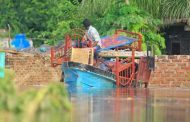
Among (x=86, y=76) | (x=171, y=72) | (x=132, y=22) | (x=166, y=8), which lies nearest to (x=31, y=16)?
(x=166, y=8)

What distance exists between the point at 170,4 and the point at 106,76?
7.72 m

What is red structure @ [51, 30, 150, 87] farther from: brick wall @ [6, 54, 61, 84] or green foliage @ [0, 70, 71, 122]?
green foliage @ [0, 70, 71, 122]

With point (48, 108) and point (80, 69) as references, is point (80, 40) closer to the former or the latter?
point (80, 69)

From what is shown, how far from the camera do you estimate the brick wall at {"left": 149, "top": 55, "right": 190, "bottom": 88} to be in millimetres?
20484

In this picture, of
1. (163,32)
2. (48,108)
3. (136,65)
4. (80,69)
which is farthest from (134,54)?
(48,108)

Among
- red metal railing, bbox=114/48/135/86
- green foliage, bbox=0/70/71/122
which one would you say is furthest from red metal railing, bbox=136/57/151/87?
green foliage, bbox=0/70/71/122

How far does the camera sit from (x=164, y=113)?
923cm

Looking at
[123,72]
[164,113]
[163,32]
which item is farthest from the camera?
[163,32]

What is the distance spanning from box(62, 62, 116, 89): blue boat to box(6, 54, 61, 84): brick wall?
15.9 feet

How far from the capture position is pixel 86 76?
736 inches

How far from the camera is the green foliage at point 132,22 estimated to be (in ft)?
77.4

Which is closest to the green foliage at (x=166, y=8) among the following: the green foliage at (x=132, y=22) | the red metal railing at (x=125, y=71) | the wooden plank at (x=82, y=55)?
the green foliage at (x=132, y=22)

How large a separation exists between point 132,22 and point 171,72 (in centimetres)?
375

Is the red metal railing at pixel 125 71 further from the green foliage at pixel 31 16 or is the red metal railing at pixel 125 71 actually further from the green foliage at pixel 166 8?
the green foliage at pixel 31 16
